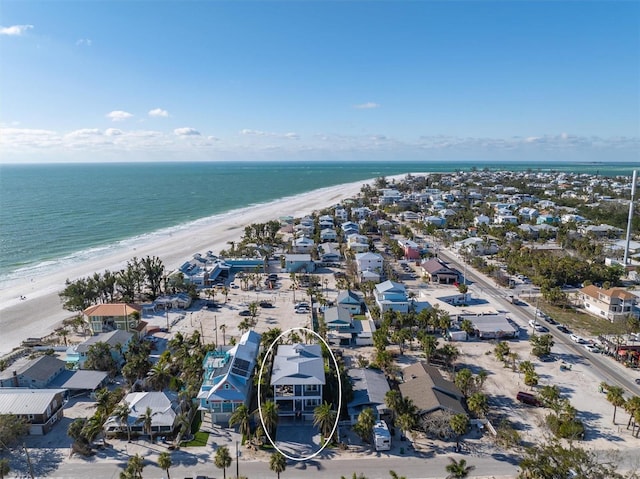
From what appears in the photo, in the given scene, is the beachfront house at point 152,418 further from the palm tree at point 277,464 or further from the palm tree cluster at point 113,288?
the palm tree cluster at point 113,288

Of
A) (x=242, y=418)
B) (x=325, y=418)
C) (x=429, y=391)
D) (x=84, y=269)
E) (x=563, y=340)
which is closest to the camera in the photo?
(x=242, y=418)

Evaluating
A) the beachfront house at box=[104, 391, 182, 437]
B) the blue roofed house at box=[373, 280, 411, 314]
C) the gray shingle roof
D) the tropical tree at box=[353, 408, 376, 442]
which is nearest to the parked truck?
the tropical tree at box=[353, 408, 376, 442]

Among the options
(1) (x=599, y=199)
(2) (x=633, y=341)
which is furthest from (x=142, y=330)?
(1) (x=599, y=199)

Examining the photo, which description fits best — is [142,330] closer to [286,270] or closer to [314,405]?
[314,405]

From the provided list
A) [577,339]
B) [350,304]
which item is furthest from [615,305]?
[350,304]

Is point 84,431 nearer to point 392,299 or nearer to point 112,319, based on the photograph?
point 112,319

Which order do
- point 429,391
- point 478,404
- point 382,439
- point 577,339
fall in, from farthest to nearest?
point 577,339
point 429,391
point 478,404
point 382,439
